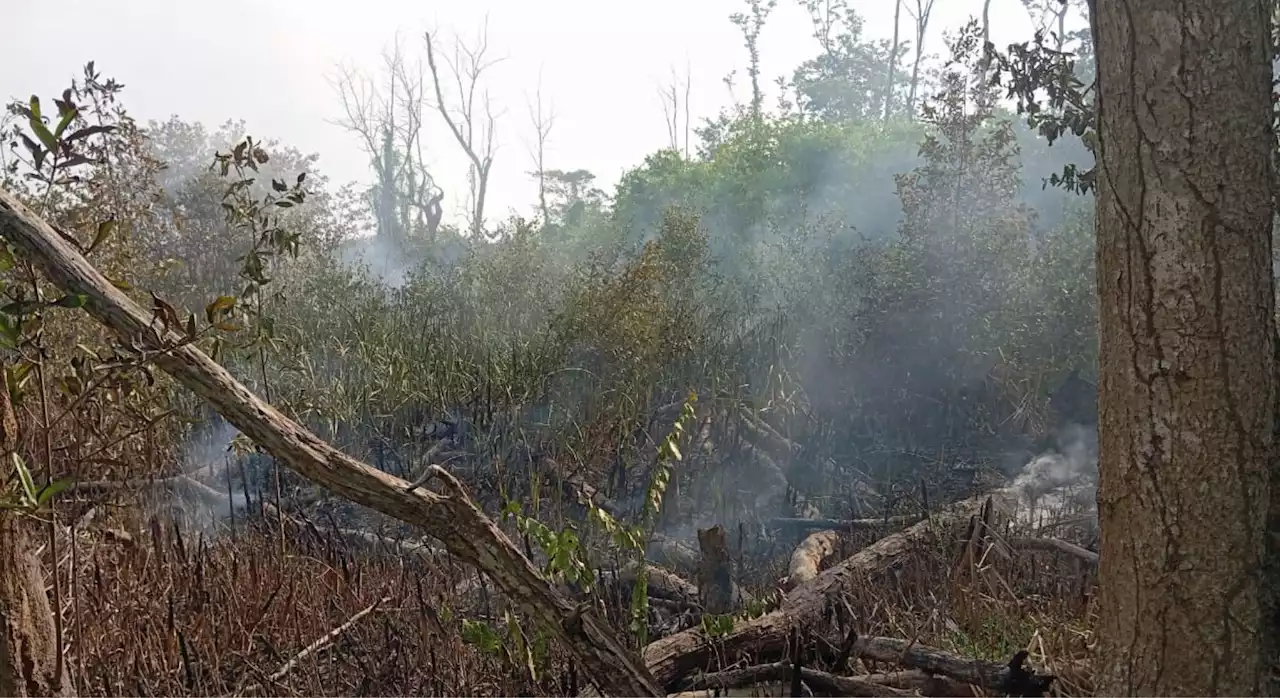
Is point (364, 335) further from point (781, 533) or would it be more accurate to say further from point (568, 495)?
point (781, 533)

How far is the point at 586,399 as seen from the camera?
17.5 ft

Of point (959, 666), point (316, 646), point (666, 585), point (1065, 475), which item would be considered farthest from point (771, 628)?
point (1065, 475)

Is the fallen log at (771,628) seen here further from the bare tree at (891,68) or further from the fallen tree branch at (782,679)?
the bare tree at (891,68)

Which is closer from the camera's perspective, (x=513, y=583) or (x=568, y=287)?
(x=513, y=583)

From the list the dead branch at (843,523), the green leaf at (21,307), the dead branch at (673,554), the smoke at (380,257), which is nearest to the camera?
the green leaf at (21,307)

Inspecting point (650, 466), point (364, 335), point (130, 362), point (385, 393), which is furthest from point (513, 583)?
point (364, 335)

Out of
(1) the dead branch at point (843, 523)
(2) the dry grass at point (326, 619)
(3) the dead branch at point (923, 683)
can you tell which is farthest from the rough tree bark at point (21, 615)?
(1) the dead branch at point (843, 523)

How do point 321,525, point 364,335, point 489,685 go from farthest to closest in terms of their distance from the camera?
1. point 364,335
2. point 321,525
3. point 489,685

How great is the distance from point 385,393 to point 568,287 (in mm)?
1631

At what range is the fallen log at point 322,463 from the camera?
1.20 meters

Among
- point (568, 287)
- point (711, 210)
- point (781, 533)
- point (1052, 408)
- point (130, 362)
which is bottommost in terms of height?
point (781, 533)

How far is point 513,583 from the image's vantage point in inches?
56.0

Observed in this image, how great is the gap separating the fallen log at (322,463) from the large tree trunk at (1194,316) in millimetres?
849

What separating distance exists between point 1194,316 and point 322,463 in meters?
1.23
